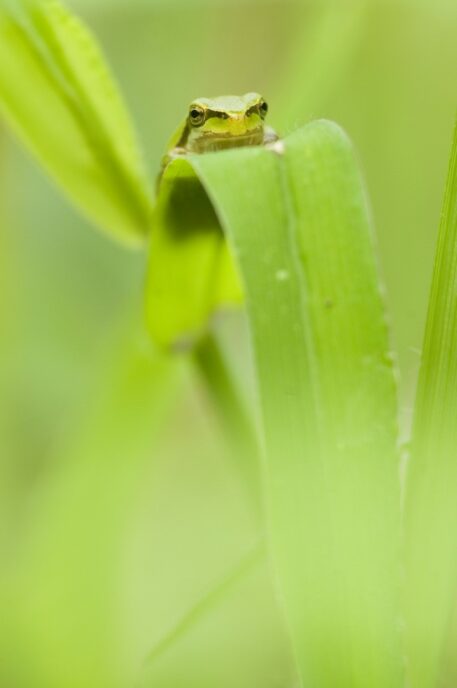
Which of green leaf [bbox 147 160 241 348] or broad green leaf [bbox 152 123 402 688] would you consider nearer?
broad green leaf [bbox 152 123 402 688]

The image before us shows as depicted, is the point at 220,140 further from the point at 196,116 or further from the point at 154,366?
the point at 154,366

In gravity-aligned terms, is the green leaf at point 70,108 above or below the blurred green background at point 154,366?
above

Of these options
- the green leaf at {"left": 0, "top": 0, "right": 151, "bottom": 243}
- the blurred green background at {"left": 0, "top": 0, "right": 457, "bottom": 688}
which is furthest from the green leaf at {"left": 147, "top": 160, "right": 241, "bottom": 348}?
the blurred green background at {"left": 0, "top": 0, "right": 457, "bottom": 688}

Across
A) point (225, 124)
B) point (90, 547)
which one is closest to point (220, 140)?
point (225, 124)

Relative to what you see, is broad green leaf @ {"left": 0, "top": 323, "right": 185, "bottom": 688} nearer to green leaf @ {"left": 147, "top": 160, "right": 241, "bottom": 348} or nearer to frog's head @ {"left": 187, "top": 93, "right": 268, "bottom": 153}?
green leaf @ {"left": 147, "top": 160, "right": 241, "bottom": 348}

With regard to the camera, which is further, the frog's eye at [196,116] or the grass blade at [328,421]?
the frog's eye at [196,116]

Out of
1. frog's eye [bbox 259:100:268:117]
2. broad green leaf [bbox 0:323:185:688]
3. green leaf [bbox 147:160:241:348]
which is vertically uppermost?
frog's eye [bbox 259:100:268:117]

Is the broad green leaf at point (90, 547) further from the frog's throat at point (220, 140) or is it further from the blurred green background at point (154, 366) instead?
the frog's throat at point (220, 140)

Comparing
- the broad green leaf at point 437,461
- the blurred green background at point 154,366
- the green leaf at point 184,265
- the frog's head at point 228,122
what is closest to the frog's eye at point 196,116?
the frog's head at point 228,122
